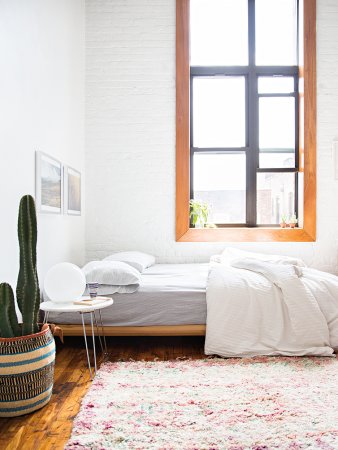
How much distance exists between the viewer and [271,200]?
502 cm

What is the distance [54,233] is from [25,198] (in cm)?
139

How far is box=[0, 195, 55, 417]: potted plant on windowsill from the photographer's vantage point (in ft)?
6.34

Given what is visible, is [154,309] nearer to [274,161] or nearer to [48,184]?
[48,184]

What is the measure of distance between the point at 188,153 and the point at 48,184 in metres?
1.95

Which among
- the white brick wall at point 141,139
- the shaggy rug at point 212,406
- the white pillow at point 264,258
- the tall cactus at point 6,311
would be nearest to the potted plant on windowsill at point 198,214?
the white brick wall at point 141,139

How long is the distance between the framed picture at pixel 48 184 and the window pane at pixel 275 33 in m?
2.88

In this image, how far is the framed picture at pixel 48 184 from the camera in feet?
9.86

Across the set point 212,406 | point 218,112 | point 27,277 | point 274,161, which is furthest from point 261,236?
point 27,277

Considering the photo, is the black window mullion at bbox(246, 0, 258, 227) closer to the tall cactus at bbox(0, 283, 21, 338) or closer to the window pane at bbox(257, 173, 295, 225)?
the window pane at bbox(257, 173, 295, 225)

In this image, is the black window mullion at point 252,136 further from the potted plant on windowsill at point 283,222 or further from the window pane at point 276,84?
the potted plant on windowsill at point 283,222

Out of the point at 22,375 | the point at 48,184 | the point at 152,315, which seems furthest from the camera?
the point at 48,184

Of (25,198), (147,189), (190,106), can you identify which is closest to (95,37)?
(190,106)

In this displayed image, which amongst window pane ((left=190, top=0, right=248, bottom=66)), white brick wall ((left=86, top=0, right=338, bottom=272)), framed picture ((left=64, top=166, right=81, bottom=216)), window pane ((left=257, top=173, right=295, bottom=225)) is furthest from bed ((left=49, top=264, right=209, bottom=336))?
window pane ((left=190, top=0, right=248, bottom=66))

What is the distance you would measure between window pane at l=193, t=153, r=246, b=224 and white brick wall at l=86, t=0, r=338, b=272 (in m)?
0.42
